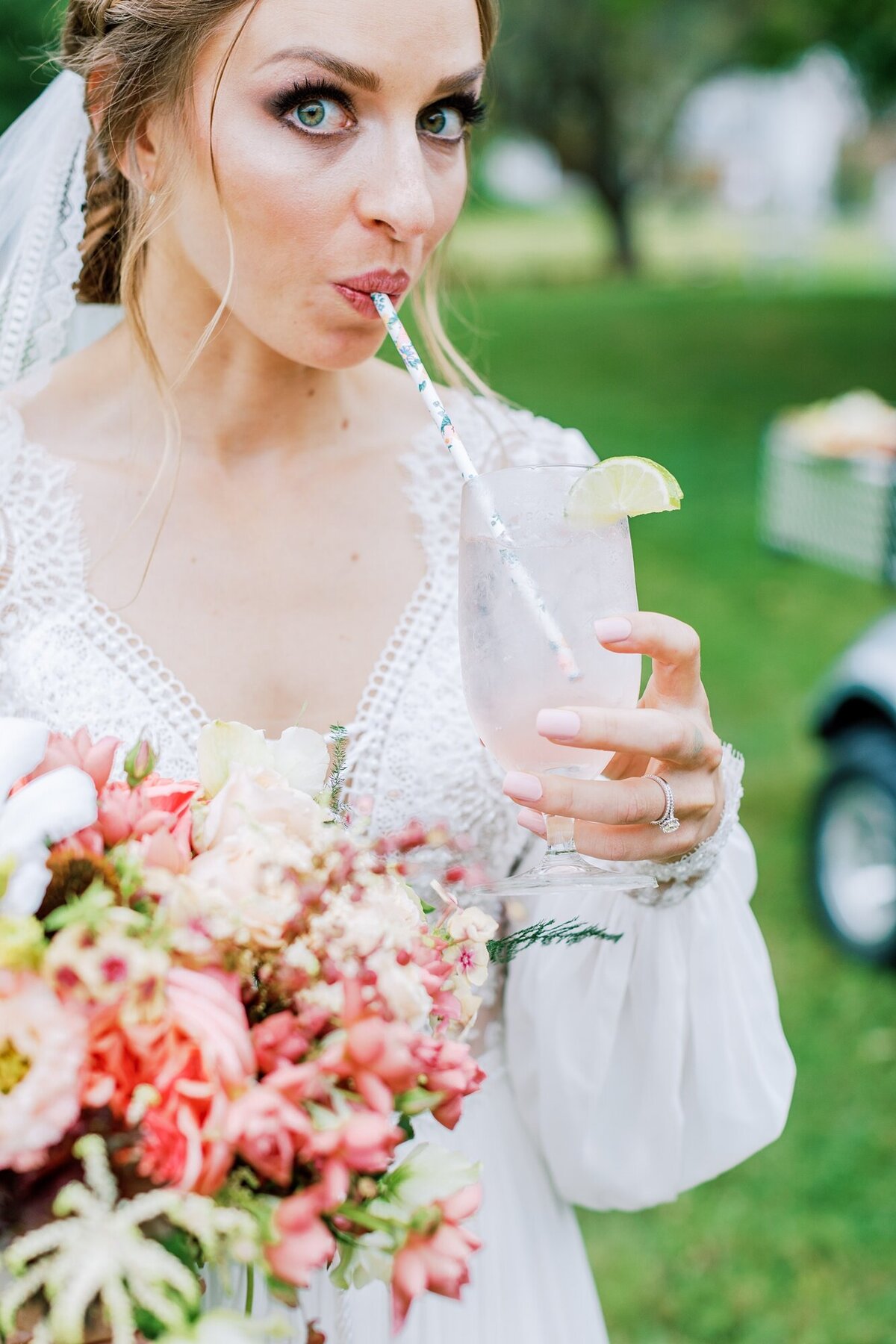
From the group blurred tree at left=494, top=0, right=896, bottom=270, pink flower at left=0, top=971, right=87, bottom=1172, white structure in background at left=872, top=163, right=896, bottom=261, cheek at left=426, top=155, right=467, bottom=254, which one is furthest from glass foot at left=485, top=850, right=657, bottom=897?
white structure in background at left=872, top=163, right=896, bottom=261

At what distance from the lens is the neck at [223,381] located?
6.53 feet

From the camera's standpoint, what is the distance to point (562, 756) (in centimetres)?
144

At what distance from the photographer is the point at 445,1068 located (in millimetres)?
1034

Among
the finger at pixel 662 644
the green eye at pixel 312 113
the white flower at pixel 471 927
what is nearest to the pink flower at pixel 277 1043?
the white flower at pixel 471 927

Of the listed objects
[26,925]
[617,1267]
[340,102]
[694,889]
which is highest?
[340,102]

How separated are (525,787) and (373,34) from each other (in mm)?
869

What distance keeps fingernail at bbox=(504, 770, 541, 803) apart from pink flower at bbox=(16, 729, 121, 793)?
0.38 meters

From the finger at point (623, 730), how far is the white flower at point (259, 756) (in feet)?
0.70

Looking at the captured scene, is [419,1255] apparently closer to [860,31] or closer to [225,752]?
[225,752]

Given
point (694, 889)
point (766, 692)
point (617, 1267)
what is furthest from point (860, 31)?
point (694, 889)

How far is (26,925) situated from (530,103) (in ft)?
79.7

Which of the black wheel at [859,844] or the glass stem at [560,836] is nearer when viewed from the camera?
the glass stem at [560,836]

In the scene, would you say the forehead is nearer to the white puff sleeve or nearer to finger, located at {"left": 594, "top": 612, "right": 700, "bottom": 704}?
finger, located at {"left": 594, "top": 612, "right": 700, "bottom": 704}

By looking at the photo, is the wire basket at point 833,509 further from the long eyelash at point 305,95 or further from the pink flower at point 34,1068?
the pink flower at point 34,1068
